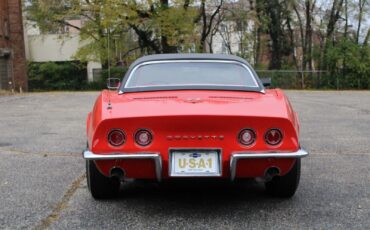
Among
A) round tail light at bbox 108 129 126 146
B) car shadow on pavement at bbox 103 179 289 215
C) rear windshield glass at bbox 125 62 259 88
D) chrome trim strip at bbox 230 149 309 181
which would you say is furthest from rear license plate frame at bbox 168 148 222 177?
rear windshield glass at bbox 125 62 259 88

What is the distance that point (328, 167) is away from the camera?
641 cm

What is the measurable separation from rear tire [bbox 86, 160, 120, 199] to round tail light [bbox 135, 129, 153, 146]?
66cm

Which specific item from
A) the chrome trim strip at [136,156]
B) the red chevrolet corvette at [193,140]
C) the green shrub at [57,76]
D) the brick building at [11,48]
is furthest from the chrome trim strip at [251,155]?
the green shrub at [57,76]

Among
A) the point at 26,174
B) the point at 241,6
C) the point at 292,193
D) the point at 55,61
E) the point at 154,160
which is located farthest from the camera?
the point at 55,61

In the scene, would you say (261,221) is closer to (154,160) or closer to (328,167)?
(154,160)

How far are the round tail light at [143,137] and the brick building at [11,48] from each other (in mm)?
25244

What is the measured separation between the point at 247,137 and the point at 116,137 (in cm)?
107

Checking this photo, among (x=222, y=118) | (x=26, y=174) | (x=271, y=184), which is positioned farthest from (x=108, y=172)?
(x=26, y=174)

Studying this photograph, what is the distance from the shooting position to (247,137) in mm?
4090

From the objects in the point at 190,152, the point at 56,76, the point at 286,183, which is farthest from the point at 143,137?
the point at 56,76

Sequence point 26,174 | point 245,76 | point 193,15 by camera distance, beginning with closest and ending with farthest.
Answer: point 245,76 → point 26,174 → point 193,15

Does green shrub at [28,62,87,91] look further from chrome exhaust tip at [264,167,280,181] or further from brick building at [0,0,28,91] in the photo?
chrome exhaust tip at [264,167,280,181]

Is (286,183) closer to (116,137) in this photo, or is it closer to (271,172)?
(271,172)

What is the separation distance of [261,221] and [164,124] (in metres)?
1.15
